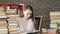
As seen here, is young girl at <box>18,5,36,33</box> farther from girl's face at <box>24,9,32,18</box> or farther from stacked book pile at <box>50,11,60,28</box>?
stacked book pile at <box>50,11,60,28</box>

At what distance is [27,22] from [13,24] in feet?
0.59

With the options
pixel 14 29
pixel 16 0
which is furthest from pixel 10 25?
pixel 16 0

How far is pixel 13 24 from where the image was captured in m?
1.82

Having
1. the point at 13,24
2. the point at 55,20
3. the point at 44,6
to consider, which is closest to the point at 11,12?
the point at 13,24

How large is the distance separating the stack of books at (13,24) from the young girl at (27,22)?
0.19 feet

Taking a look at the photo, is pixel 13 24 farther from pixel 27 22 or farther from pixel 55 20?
pixel 55 20

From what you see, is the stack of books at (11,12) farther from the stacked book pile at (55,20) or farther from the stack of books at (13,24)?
the stacked book pile at (55,20)

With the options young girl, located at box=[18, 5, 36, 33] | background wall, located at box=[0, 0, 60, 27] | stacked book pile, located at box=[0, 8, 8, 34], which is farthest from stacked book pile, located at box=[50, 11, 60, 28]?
background wall, located at box=[0, 0, 60, 27]

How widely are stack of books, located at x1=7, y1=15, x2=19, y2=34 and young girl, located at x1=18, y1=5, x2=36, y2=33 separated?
0.06m

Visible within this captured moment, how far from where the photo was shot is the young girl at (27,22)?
1.87m

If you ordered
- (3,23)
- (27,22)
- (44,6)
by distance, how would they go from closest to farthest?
1. (3,23)
2. (27,22)
3. (44,6)

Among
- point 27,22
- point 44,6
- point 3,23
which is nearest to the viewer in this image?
point 3,23

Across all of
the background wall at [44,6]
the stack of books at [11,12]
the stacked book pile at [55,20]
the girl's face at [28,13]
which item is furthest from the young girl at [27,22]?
the background wall at [44,6]

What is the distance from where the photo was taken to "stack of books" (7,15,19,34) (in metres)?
1.80
